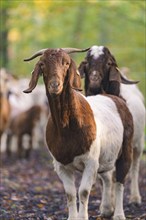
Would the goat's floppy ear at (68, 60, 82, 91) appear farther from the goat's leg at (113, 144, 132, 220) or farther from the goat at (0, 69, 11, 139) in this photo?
the goat at (0, 69, 11, 139)

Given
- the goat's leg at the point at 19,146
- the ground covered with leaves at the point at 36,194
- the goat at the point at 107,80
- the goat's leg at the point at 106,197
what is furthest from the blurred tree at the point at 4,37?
the goat's leg at the point at 106,197

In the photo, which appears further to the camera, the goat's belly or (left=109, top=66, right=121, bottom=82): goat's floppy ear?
(left=109, top=66, right=121, bottom=82): goat's floppy ear

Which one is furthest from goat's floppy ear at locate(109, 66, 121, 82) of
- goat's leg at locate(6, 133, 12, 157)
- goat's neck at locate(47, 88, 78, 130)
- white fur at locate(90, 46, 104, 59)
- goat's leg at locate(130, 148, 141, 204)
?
goat's leg at locate(6, 133, 12, 157)

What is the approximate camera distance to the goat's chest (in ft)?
24.6

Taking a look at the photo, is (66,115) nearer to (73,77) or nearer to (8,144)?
(73,77)

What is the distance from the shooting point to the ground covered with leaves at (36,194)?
29.7 feet

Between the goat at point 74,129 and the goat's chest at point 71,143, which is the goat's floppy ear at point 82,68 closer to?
the goat at point 74,129

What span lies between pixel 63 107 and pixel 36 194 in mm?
4260

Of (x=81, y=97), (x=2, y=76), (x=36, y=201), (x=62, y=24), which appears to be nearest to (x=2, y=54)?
(x=62, y=24)

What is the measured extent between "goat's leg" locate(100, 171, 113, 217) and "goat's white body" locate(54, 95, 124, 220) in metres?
0.02

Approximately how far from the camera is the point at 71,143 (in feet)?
24.6

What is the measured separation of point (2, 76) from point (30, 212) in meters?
9.07

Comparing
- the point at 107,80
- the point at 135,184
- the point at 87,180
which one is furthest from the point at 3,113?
the point at 87,180

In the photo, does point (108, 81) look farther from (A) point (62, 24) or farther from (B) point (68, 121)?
(A) point (62, 24)
